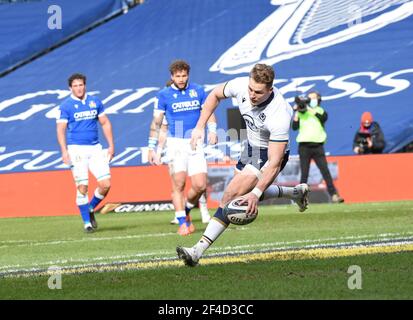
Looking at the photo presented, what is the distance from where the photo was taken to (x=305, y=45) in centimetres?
2902

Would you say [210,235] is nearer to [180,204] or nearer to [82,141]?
[180,204]

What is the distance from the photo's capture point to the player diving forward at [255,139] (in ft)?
32.3

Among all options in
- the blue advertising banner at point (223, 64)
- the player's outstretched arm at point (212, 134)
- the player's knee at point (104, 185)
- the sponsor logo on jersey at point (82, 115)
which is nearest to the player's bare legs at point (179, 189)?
the player's outstretched arm at point (212, 134)

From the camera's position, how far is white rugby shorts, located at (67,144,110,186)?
1644 cm

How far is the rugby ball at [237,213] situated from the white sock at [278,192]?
1.17 meters

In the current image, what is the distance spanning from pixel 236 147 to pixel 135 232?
8598 mm

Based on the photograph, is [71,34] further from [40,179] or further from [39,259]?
[39,259]

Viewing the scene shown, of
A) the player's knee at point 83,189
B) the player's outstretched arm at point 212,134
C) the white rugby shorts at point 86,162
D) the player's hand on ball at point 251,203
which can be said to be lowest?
the player's knee at point 83,189

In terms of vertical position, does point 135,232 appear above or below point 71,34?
below

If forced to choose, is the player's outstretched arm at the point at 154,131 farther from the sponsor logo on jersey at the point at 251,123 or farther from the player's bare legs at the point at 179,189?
the sponsor logo on jersey at the point at 251,123

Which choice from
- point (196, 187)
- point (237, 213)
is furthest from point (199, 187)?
point (237, 213)

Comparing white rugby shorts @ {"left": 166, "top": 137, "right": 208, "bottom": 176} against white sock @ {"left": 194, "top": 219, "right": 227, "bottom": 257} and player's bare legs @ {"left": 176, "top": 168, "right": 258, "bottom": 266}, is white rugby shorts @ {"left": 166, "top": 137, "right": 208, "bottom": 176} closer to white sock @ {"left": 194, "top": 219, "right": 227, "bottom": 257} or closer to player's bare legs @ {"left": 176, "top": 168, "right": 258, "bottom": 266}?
player's bare legs @ {"left": 176, "top": 168, "right": 258, "bottom": 266}

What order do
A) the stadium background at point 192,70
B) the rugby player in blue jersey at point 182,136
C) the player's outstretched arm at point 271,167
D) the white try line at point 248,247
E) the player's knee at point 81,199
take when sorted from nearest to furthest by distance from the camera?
the player's outstretched arm at point 271,167
the white try line at point 248,247
the rugby player in blue jersey at point 182,136
the player's knee at point 81,199
the stadium background at point 192,70
